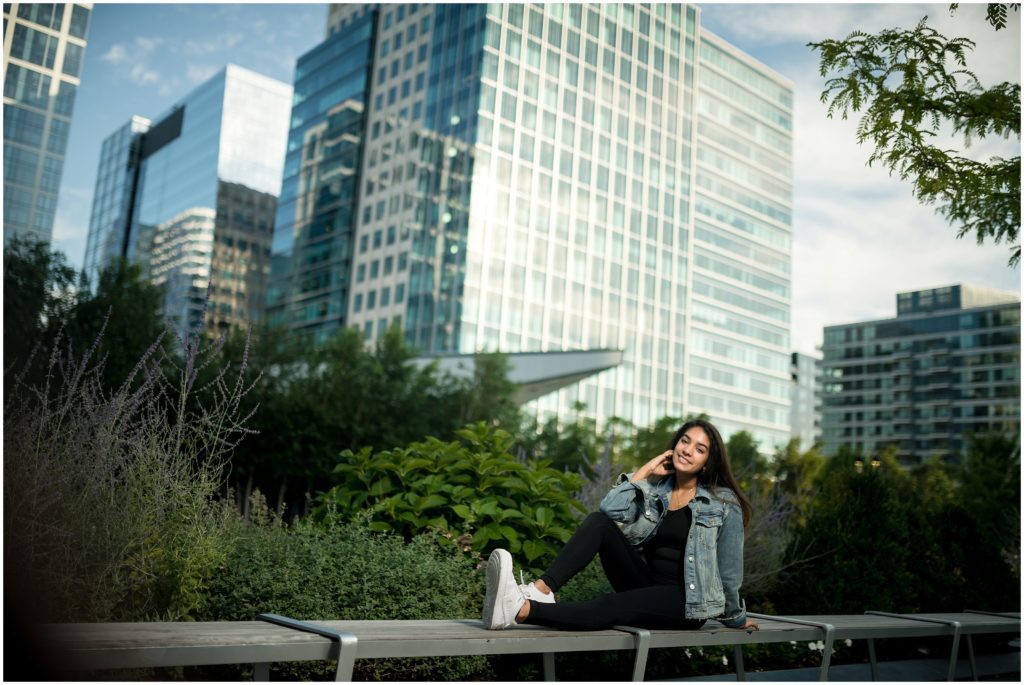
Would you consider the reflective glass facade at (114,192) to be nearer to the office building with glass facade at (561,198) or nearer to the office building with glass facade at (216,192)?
the office building with glass facade at (216,192)

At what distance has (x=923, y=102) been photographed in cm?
641

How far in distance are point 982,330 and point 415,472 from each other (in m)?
109

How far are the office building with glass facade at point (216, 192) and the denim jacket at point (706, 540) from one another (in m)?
80.0

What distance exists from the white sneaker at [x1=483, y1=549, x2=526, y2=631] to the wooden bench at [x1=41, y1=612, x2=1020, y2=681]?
0.07 m

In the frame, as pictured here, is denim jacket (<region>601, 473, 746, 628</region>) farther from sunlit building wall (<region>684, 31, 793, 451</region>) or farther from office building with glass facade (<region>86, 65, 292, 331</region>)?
office building with glass facade (<region>86, 65, 292, 331</region>)

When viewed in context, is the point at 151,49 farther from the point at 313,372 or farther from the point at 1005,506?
the point at 1005,506

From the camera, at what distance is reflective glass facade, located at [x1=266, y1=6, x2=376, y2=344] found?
216 feet

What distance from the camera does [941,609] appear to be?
812cm

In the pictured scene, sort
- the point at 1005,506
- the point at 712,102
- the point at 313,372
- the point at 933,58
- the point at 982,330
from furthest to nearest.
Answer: the point at 982,330 < the point at 712,102 < the point at 313,372 < the point at 1005,506 < the point at 933,58

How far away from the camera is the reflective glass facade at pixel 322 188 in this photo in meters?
65.9

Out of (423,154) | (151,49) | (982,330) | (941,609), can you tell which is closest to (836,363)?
(982,330)

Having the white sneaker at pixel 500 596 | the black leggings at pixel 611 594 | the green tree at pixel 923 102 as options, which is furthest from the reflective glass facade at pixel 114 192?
the white sneaker at pixel 500 596

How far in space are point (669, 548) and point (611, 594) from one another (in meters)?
0.59

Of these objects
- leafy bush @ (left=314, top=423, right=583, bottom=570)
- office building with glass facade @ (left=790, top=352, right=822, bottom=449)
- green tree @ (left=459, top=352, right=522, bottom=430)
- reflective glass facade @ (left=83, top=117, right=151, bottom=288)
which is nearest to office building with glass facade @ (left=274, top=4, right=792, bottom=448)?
green tree @ (left=459, top=352, right=522, bottom=430)
